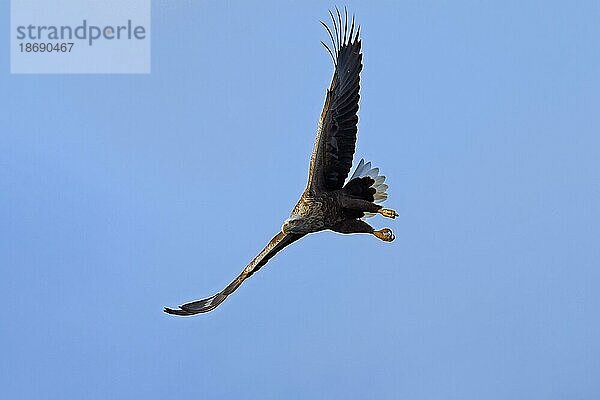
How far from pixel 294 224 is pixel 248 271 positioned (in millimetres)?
1405

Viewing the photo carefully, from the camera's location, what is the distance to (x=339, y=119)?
69.7 ft

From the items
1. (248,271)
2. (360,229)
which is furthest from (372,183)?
(248,271)

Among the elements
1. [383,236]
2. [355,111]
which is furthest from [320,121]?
[383,236]

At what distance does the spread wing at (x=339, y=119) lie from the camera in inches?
833

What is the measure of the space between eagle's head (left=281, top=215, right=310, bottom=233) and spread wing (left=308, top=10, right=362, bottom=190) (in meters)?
0.50

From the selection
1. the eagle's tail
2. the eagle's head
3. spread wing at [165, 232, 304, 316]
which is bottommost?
spread wing at [165, 232, 304, 316]

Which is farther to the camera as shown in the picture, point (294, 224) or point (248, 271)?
point (248, 271)

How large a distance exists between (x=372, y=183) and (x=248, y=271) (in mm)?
2281

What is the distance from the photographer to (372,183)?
72.1ft

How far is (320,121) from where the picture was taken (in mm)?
21203

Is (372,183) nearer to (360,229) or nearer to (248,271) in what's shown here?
(360,229)

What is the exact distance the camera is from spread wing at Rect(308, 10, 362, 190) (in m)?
21.2

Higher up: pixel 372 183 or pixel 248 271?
pixel 372 183

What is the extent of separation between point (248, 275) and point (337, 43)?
12.2 feet
